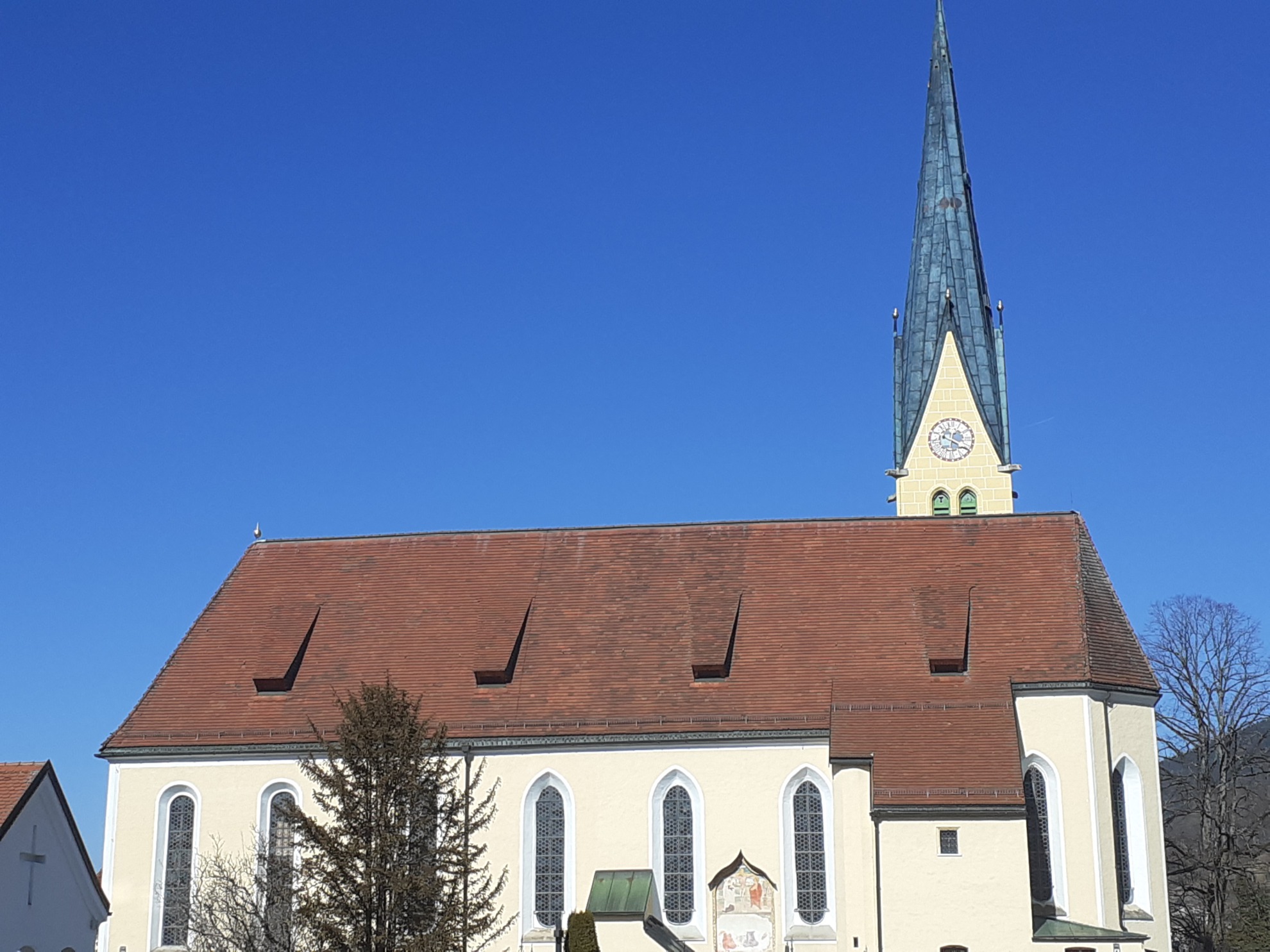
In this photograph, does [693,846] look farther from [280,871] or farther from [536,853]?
[280,871]

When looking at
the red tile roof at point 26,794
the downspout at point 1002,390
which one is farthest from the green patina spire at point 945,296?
the red tile roof at point 26,794

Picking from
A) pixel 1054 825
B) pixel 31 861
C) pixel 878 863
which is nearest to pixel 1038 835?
pixel 1054 825

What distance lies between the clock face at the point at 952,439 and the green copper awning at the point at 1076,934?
2280 cm

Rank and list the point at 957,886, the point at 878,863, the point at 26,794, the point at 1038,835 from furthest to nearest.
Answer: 1. the point at 1038,835
2. the point at 878,863
3. the point at 957,886
4. the point at 26,794

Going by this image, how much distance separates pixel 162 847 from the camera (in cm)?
3362

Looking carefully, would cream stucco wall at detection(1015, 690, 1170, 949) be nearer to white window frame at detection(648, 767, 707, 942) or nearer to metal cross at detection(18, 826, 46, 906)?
white window frame at detection(648, 767, 707, 942)

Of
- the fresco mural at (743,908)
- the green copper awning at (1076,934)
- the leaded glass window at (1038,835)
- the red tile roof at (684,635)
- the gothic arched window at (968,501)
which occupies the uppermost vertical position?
the gothic arched window at (968,501)

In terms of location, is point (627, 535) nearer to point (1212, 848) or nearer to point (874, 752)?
point (874, 752)

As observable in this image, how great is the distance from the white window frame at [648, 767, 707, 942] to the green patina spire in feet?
69.9

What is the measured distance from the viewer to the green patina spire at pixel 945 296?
169ft

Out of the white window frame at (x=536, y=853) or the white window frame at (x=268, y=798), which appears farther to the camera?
the white window frame at (x=268, y=798)

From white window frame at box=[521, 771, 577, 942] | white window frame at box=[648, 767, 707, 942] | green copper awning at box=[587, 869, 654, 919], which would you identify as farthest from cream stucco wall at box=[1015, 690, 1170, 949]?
white window frame at box=[521, 771, 577, 942]

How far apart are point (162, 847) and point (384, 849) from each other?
32.7 ft

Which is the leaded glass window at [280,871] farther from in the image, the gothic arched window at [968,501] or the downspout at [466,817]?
the gothic arched window at [968,501]
